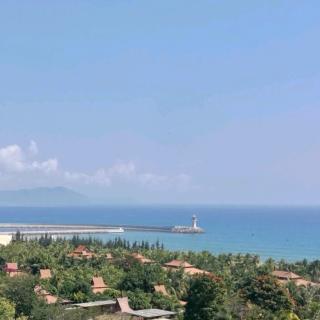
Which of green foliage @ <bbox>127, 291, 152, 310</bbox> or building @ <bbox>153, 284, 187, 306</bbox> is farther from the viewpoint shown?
building @ <bbox>153, 284, 187, 306</bbox>

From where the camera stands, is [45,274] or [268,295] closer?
[268,295]

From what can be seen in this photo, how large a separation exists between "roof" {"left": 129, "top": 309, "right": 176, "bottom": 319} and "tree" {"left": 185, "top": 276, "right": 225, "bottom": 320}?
1.89 meters

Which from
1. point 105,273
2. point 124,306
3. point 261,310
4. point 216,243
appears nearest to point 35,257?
point 105,273

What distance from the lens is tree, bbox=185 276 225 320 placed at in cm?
2844

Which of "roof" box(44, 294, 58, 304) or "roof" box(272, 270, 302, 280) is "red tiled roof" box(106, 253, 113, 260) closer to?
"roof" box(272, 270, 302, 280)

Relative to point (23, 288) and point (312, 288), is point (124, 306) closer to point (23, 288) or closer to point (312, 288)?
point (23, 288)

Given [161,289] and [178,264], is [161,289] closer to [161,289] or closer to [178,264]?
[161,289]

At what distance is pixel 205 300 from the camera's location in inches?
1126

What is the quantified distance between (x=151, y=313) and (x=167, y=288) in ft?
20.3

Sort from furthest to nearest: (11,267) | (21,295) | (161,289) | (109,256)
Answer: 1. (109,256)
2. (11,267)
3. (161,289)
4. (21,295)

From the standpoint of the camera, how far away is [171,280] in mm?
39281

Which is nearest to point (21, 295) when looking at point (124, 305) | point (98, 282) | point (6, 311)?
point (6, 311)

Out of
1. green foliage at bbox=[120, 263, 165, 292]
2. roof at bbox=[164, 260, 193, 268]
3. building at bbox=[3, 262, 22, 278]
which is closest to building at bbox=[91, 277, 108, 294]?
green foliage at bbox=[120, 263, 165, 292]

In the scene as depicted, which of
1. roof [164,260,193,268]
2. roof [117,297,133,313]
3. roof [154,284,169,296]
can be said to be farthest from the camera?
roof [164,260,193,268]
